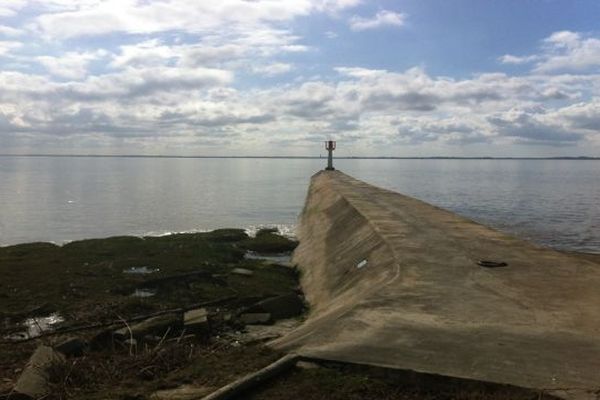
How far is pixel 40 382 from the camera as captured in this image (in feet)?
22.2

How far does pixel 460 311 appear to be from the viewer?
859cm

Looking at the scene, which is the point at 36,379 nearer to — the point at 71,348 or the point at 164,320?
the point at 71,348

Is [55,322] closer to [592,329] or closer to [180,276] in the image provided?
[180,276]

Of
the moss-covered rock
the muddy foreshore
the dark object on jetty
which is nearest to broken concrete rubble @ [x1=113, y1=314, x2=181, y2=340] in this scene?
the muddy foreshore

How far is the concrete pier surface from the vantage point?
6.38 metres

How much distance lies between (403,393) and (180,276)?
39.0ft

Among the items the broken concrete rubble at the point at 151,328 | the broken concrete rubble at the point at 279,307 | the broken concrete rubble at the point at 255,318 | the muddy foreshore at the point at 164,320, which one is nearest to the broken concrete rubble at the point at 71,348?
the muddy foreshore at the point at 164,320

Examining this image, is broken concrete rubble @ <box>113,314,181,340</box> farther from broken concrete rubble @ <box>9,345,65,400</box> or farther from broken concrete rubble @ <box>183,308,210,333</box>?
broken concrete rubble @ <box>9,345,65,400</box>

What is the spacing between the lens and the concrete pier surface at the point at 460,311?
20.9ft

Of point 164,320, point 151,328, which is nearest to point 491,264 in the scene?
point 164,320

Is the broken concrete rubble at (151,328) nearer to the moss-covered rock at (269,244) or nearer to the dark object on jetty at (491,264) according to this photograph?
the dark object on jetty at (491,264)

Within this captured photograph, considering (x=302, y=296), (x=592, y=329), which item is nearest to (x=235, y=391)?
(x=592, y=329)

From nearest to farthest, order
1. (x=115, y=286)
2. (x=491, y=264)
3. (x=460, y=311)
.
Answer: (x=460, y=311) → (x=491, y=264) → (x=115, y=286)

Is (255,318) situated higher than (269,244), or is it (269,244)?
(255,318)
